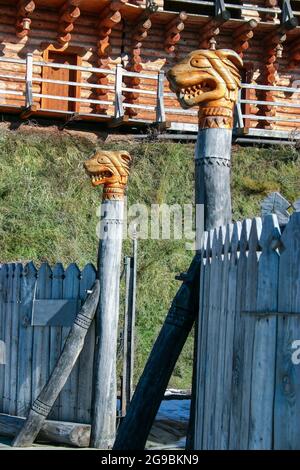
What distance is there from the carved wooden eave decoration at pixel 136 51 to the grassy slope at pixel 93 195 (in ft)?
7.05

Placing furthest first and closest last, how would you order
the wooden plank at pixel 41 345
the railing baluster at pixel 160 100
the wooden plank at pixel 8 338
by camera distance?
the railing baluster at pixel 160 100 < the wooden plank at pixel 8 338 < the wooden plank at pixel 41 345

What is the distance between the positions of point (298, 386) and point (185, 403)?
6.45 m

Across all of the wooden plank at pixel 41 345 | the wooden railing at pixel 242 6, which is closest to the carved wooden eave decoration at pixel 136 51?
the wooden railing at pixel 242 6

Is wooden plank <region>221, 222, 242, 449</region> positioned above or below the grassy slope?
below

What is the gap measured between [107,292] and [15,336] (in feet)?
4.38

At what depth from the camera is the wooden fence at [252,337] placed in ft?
13.2

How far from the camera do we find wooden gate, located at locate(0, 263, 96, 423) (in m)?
8.48

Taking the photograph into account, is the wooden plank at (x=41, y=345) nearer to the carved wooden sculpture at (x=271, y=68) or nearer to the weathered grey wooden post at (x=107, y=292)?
the weathered grey wooden post at (x=107, y=292)

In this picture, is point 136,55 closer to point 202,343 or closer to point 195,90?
point 195,90

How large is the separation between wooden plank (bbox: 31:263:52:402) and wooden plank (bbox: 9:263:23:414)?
334mm

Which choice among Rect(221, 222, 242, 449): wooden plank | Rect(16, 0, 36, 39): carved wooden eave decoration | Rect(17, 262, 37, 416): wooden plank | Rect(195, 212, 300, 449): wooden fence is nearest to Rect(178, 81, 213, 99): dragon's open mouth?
Rect(195, 212, 300, 449): wooden fence

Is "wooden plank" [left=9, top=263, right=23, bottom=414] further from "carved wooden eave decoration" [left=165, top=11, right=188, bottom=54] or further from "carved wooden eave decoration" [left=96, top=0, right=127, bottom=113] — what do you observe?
"carved wooden eave decoration" [left=165, top=11, right=188, bottom=54]

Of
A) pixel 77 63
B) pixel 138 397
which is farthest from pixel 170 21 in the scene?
pixel 138 397

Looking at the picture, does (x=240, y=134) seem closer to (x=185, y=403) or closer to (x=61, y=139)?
(x=61, y=139)
